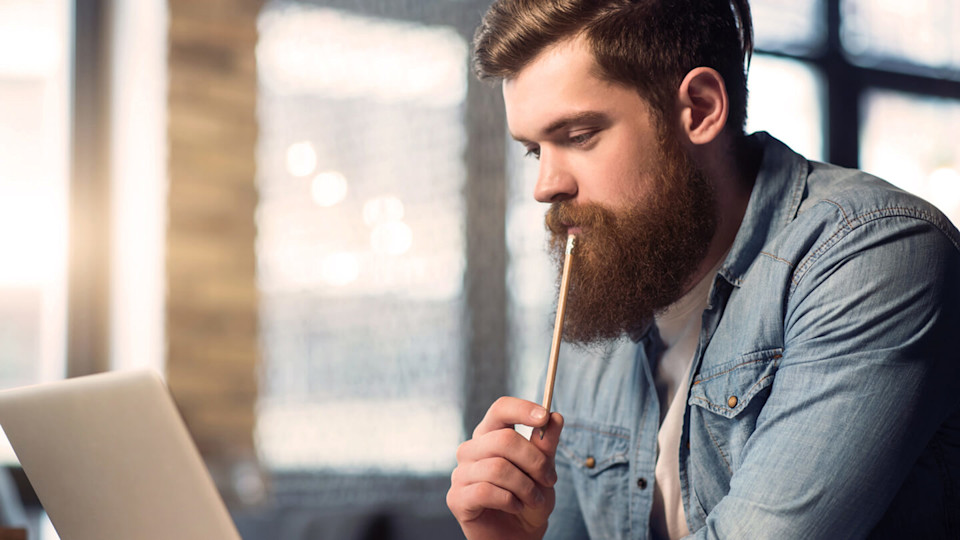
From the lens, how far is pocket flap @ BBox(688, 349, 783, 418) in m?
→ 1.15

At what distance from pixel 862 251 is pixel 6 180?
9.10 ft

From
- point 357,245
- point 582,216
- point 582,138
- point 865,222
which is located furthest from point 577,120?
point 357,245

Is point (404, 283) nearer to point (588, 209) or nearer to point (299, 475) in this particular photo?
point (299, 475)

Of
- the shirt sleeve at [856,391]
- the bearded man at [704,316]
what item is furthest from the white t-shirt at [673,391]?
the shirt sleeve at [856,391]

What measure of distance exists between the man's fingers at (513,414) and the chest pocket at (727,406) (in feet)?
1.00

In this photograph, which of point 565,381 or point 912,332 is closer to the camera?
point 912,332

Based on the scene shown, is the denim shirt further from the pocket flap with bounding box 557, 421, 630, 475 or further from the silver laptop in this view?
the silver laptop

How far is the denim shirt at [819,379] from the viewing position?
1.00 metres

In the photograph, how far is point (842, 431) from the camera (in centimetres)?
99

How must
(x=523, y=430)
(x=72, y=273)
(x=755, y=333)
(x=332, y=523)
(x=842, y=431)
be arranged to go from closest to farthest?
1. (x=842, y=431)
2. (x=755, y=333)
3. (x=332, y=523)
4. (x=523, y=430)
5. (x=72, y=273)

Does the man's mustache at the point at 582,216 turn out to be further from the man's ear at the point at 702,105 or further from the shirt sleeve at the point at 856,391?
the shirt sleeve at the point at 856,391

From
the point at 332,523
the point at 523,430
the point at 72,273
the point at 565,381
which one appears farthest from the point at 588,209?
the point at 72,273

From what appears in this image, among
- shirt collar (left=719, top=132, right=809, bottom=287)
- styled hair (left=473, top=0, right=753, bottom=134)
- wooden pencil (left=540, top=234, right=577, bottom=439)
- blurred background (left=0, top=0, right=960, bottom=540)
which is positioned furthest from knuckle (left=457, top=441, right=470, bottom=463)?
blurred background (left=0, top=0, right=960, bottom=540)

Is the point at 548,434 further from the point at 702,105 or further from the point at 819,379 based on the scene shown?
the point at 702,105
